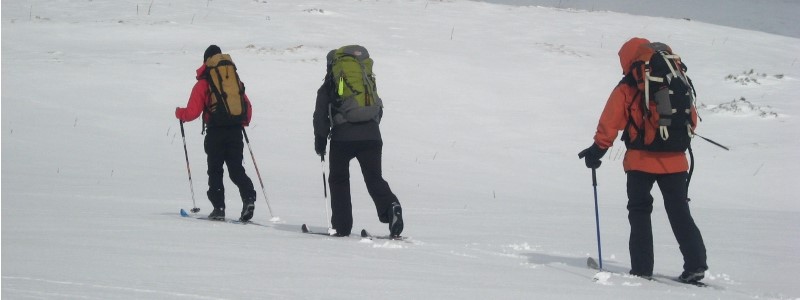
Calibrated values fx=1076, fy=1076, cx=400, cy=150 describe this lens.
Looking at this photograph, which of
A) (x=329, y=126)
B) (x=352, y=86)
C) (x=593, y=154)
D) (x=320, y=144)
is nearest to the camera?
(x=593, y=154)

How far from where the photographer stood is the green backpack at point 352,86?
7.23 metres

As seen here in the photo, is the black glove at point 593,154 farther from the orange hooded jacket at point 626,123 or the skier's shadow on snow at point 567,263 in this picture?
the skier's shadow on snow at point 567,263

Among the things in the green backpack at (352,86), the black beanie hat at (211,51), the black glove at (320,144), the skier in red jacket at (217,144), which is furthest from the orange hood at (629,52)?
the black beanie hat at (211,51)

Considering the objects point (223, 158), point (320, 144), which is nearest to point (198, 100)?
point (223, 158)

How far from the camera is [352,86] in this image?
7.26 meters

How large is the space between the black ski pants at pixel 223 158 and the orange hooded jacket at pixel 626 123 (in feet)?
10.9

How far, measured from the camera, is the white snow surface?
18.9 feet

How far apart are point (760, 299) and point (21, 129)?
34.8ft

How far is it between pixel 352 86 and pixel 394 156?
7265 mm

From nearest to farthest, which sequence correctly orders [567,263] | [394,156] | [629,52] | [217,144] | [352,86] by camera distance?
1. [629,52]
2. [567,263]
3. [352,86]
4. [217,144]
5. [394,156]

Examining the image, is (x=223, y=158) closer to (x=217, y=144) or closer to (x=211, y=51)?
(x=217, y=144)

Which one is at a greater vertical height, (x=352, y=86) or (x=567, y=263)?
(x=352, y=86)

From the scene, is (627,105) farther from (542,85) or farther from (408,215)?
(542,85)

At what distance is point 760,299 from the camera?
5934mm
